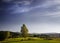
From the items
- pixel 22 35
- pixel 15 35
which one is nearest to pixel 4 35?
pixel 15 35

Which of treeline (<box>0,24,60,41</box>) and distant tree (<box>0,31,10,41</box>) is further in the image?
distant tree (<box>0,31,10,41</box>)

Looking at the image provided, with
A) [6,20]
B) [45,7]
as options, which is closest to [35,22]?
[45,7]

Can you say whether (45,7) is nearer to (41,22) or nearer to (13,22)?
(41,22)

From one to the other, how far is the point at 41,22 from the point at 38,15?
5.6 inches

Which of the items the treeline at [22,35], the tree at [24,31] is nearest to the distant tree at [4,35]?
the treeline at [22,35]

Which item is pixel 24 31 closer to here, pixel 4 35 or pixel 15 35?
pixel 15 35

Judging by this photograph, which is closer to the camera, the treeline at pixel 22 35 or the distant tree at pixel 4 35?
the treeline at pixel 22 35

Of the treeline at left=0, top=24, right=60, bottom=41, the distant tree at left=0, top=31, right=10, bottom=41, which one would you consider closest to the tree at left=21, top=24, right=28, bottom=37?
the treeline at left=0, top=24, right=60, bottom=41

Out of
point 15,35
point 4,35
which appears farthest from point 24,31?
point 4,35

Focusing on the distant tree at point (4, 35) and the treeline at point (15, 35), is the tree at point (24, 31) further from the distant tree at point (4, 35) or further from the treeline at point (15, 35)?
the distant tree at point (4, 35)

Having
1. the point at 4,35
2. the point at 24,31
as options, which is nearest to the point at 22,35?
the point at 24,31

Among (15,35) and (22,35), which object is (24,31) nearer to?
(22,35)

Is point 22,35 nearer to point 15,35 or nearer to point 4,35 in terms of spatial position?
point 15,35

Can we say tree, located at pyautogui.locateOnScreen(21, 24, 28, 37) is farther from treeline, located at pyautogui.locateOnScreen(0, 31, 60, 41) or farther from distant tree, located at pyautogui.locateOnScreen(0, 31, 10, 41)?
distant tree, located at pyautogui.locateOnScreen(0, 31, 10, 41)
